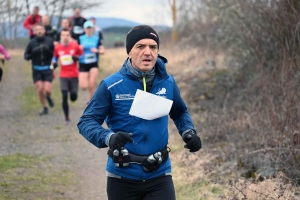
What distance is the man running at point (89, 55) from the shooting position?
44.3 ft

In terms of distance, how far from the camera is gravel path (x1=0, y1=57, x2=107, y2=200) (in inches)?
320

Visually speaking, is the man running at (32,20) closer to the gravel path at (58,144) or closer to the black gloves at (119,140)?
the gravel path at (58,144)

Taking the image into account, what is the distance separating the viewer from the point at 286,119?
7699 mm

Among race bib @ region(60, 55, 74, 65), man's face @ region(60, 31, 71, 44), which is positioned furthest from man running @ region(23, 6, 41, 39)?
race bib @ region(60, 55, 74, 65)

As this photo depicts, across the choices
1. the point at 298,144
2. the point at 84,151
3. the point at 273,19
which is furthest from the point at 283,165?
the point at 84,151

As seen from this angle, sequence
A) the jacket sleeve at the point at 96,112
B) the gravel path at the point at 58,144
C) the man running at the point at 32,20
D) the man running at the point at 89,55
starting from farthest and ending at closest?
the man running at the point at 32,20, the man running at the point at 89,55, the gravel path at the point at 58,144, the jacket sleeve at the point at 96,112

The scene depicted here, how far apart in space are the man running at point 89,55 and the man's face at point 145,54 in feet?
29.9

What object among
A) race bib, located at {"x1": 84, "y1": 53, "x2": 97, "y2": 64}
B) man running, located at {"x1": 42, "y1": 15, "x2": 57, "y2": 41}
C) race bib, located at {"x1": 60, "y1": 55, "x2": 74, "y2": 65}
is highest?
race bib, located at {"x1": 60, "y1": 55, "x2": 74, "y2": 65}

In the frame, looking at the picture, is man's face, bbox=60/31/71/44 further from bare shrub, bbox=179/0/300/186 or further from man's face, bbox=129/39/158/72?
man's face, bbox=129/39/158/72

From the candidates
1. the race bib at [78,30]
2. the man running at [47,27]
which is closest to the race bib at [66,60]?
the man running at [47,27]

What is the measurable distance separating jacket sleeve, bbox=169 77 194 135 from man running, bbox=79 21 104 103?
8.89 metres

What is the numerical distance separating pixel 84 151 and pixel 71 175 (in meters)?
1.79

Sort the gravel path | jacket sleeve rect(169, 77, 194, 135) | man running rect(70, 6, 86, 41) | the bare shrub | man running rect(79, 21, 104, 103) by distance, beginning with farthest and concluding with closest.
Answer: man running rect(70, 6, 86, 41)
man running rect(79, 21, 104, 103)
the gravel path
the bare shrub
jacket sleeve rect(169, 77, 194, 135)

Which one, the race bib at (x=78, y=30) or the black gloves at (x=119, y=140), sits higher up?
the black gloves at (x=119, y=140)
